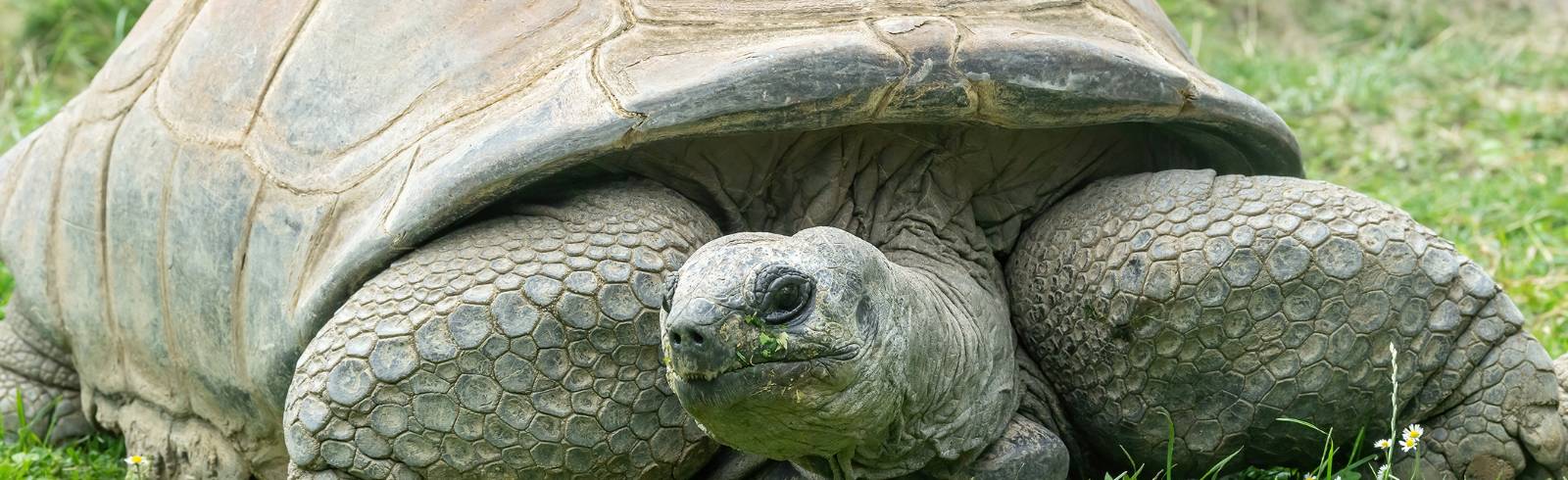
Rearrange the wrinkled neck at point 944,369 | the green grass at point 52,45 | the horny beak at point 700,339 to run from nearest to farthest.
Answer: the horny beak at point 700,339
the wrinkled neck at point 944,369
the green grass at point 52,45

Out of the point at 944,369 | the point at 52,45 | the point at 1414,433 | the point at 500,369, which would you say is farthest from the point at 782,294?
the point at 52,45

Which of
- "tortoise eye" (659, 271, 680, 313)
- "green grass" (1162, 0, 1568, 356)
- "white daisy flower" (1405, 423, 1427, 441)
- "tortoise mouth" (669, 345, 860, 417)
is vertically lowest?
"green grass" (1162, 0, 1568, 356)

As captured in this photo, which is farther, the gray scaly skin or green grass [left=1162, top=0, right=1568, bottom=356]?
green grass [left=1162, top=0, right=1568, bottom=356]

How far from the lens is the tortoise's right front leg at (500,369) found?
112 inches

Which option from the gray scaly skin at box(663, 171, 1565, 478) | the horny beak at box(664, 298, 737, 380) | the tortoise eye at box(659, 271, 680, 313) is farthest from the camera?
the gray scaly skin at box(663, 171, 1565, 478)

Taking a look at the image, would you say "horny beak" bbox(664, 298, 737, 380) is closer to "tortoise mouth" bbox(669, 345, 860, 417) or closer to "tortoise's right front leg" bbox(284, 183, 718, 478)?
"tortoise mouth" bbox(669, 345, 860, 417)

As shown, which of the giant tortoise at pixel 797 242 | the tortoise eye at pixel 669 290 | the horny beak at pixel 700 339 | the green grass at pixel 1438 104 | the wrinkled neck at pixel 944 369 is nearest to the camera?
the horny beak at pixel 700 339

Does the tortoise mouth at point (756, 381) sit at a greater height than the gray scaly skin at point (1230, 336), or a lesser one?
greater

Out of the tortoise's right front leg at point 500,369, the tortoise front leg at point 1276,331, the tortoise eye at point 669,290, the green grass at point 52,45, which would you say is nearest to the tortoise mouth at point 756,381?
the tortoise eye at point 669,290

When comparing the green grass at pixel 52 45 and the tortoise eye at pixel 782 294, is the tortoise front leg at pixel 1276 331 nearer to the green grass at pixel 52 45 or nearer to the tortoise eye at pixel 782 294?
the tortoise eye at pixel 782 294

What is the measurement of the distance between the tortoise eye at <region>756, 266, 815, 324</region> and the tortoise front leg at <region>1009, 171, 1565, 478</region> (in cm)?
97

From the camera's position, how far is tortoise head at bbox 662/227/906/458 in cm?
225

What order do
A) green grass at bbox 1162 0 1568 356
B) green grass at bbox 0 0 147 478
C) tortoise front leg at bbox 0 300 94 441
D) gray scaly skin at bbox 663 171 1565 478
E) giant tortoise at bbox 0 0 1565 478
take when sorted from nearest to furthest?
giant tortoise at bbox 0 0 1565 478
gray scaly skin at bbox 663 171 1565 478
tortoise front leg at bbox 0 300 94 441
green grass at bbox 1162 0 1568 356
green grass at bbox 0 0 147 478

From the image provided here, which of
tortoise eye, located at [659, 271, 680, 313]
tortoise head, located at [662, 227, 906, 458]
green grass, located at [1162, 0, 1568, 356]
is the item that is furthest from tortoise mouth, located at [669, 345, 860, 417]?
green grass, located at [1162, 0, 1568, 356]
